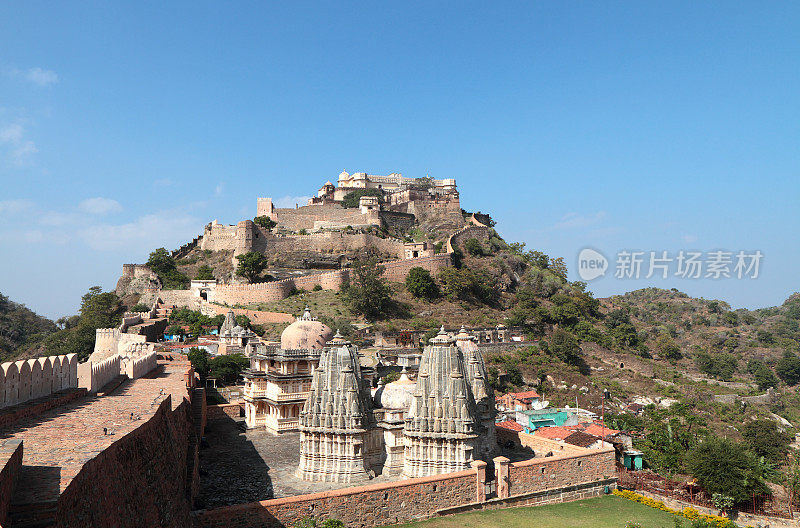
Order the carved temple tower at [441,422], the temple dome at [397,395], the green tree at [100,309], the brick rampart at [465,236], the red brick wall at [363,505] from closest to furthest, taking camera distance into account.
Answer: the red brick wall at [363,505] < the carved temple tower at [441,422] < the temple dome at [397,395] < the green tree at [100,309] < the brick rampart at [465,236]

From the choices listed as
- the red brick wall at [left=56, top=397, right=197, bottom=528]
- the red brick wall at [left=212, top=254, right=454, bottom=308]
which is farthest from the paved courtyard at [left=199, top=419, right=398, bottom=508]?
the red brick wall at [left=212, top=254, right=454, bottom=308]

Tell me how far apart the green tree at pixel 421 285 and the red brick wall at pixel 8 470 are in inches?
1895

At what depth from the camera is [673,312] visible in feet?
346

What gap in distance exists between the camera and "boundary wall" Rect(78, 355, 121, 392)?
572 inches

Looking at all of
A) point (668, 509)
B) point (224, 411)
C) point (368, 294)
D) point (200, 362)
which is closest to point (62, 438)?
point (668, 509)

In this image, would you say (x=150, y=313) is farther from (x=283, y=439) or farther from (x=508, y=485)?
(x=508, y=485)

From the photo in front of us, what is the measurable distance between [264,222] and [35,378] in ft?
180

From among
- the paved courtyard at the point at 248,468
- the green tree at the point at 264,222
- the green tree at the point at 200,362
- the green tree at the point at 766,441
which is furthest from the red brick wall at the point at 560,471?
Result: the green tree at the point at 264,222

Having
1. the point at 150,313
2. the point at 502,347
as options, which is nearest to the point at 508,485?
the point at 502,347

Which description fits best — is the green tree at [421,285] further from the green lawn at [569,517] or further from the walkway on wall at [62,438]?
the walkway on wall at [62,438]

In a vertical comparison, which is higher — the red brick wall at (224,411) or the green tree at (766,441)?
the red brick wall at (224,411)

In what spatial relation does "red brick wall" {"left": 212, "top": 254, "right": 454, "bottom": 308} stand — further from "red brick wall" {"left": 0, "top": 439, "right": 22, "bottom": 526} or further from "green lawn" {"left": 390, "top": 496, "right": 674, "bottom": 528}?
"red brick wall" {"left": 0, "top": 439, "right": 22, "bottom": 526}

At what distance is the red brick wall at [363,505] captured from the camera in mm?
13297

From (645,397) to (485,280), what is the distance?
19955 millimetres
